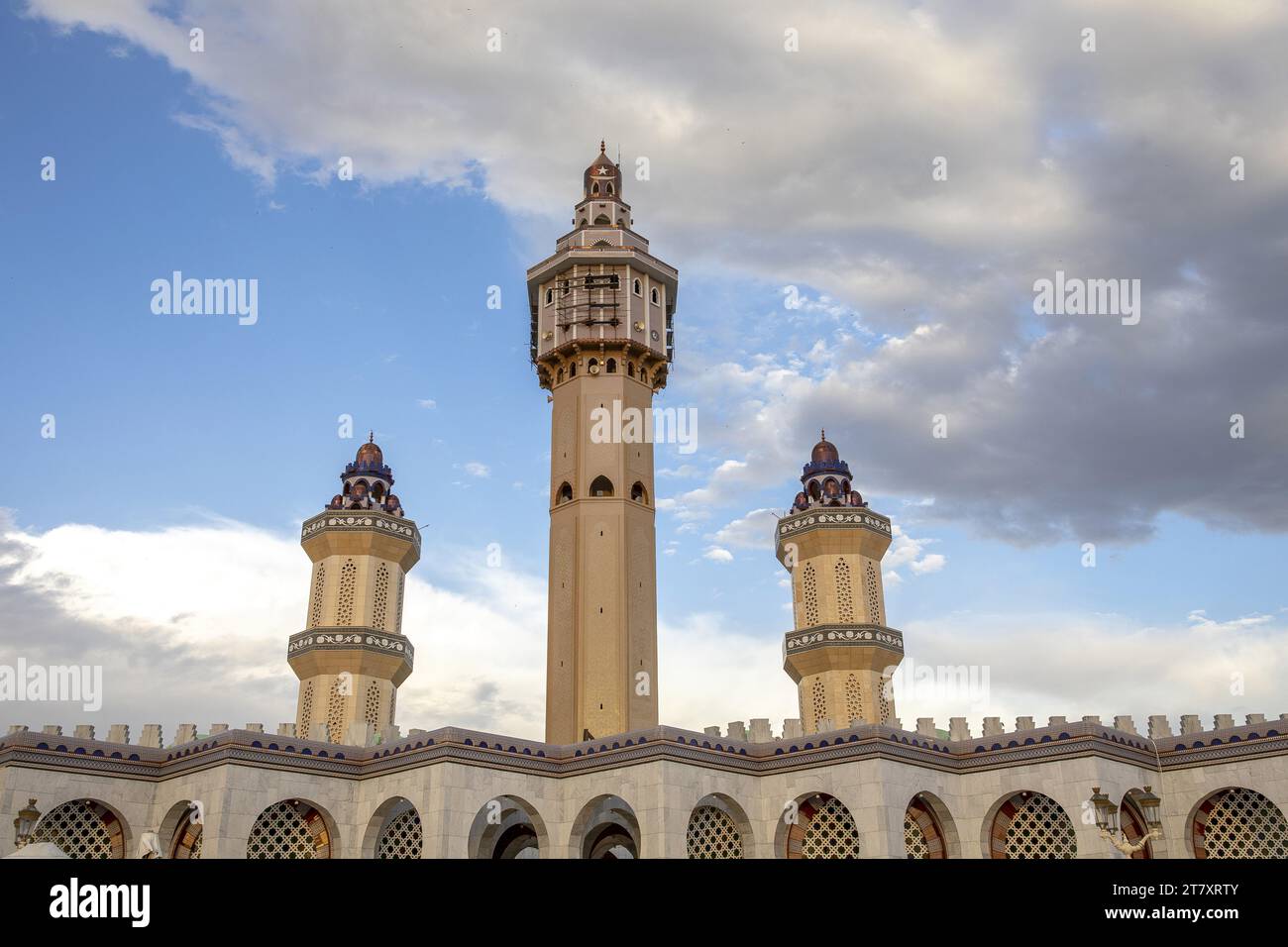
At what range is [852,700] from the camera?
4434 cm

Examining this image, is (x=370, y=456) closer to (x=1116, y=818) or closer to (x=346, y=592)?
(x=346, y=592)

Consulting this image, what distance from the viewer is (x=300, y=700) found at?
44.9 metres

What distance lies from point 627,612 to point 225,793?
14488 millimetres

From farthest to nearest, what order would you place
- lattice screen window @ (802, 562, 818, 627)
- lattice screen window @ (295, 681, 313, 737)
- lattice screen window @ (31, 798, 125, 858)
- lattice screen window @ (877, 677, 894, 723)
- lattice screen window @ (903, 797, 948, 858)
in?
lattice screen window @ (802, 562, 818, 627) < lattice screen window @ (877, 677, 894, 723) < lattice screen window @ (295, 681, 313, 737) < lattice screen window @ (903, 797, 948, 858) < lattice screen window @ (31, 798, 125, 858)

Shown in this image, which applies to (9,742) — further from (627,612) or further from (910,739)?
(910,739)

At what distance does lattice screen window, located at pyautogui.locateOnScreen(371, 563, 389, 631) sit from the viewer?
45.7m

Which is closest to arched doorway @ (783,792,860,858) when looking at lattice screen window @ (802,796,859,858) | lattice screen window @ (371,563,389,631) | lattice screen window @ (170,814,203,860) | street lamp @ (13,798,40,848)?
lattice screen window @ (802,796,859,858)

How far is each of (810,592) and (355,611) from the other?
1590 cm

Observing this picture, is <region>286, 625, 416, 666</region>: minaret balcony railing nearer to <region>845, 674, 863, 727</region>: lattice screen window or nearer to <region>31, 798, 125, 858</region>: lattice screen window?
<region>31, 798, 125, 858</region>: lattice screen window

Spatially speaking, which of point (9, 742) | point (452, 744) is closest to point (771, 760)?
point (452, 744)

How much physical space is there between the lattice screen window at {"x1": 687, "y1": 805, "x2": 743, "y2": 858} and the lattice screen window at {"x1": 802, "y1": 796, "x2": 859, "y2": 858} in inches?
69.7

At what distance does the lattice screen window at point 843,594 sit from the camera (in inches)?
1788

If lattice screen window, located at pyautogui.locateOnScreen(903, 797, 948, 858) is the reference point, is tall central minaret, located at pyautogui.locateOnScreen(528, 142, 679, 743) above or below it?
above

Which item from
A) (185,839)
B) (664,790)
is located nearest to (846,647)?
(664,790)
